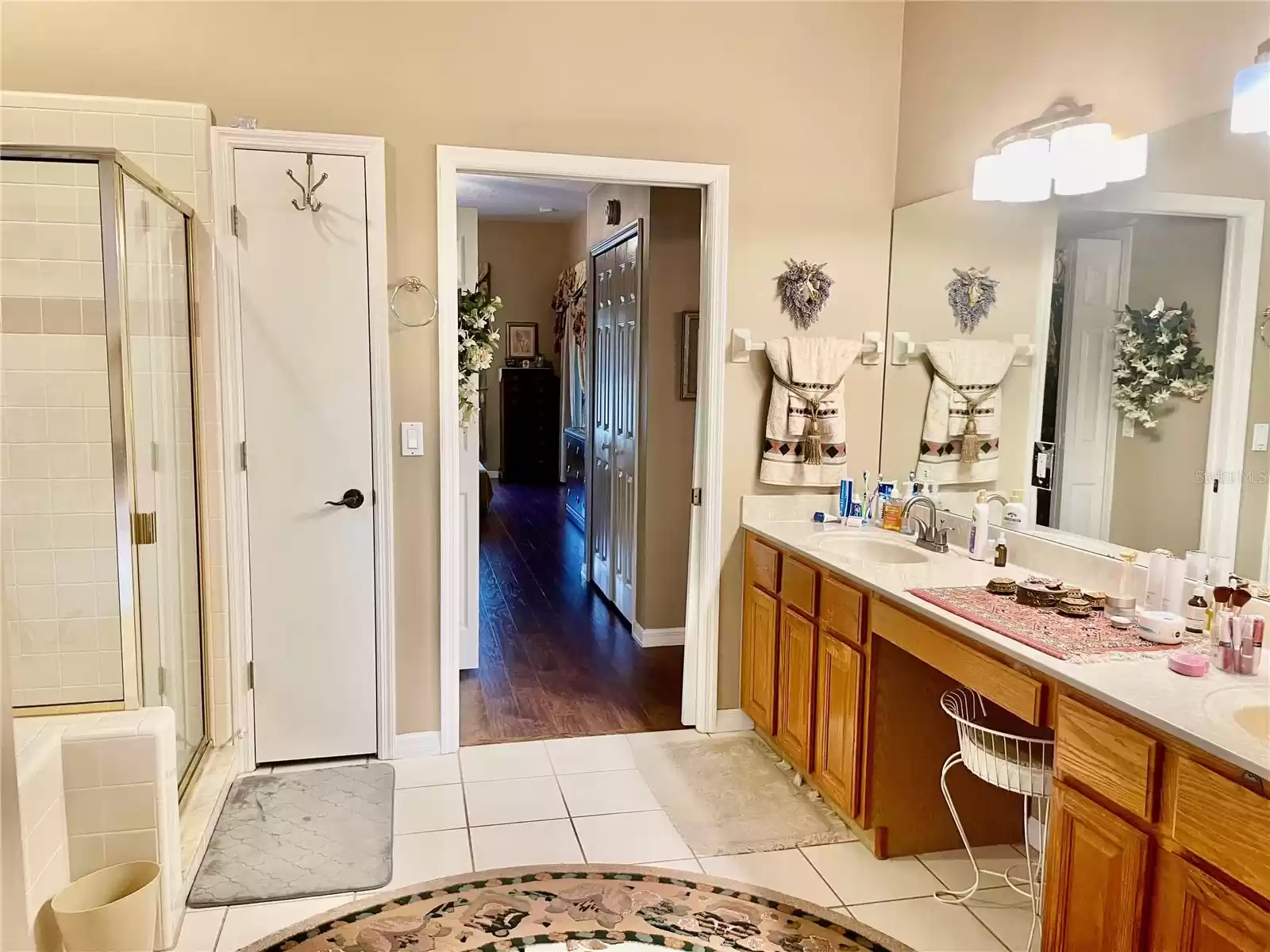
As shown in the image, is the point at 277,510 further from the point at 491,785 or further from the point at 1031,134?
the point at 1031,134

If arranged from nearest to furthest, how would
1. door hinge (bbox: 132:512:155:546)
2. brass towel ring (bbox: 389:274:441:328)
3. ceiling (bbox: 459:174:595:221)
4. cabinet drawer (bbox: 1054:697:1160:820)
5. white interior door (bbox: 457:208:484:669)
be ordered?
cabinet drawer (bbox: 1054:697:1160:820) → door hinge (bbox: 132:512:155:546) → brass towel ring (bbox: 389:274:441:328) → white interior door (bbox: 457:208:484:669) → ceiling (bbox: 459:174:595:221)

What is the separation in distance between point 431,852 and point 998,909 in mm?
1614

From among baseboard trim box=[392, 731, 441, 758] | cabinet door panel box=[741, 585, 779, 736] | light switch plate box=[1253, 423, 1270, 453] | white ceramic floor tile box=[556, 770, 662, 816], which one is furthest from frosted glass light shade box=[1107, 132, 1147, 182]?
baseboard trim box=[392, 731, 441, 758]

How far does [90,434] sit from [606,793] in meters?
2.03

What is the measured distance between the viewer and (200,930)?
2330 mm

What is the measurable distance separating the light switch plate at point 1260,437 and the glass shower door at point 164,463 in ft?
9.12

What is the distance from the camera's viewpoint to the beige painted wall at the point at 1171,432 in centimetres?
219

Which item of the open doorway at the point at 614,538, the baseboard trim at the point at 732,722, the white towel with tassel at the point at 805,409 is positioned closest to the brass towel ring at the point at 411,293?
the open doorway at the point at 614,538

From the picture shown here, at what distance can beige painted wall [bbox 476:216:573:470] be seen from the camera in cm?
1004

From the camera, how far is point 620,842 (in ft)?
9.11

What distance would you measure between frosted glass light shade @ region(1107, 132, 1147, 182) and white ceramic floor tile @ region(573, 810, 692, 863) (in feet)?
7.42

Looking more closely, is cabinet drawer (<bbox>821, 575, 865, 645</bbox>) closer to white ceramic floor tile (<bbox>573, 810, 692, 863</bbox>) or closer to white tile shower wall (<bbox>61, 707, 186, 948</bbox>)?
white ceramic floor tile (<bbox>573, 810, 692, 863</bbox>)

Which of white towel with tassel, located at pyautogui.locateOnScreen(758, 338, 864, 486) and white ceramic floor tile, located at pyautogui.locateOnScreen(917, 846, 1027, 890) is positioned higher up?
white towel with tassel, located at pyautogui.locateOnScreen(758, 338, 864, 486)

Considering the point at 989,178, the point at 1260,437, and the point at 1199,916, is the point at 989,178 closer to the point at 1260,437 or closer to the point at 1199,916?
the point at 1260,437
